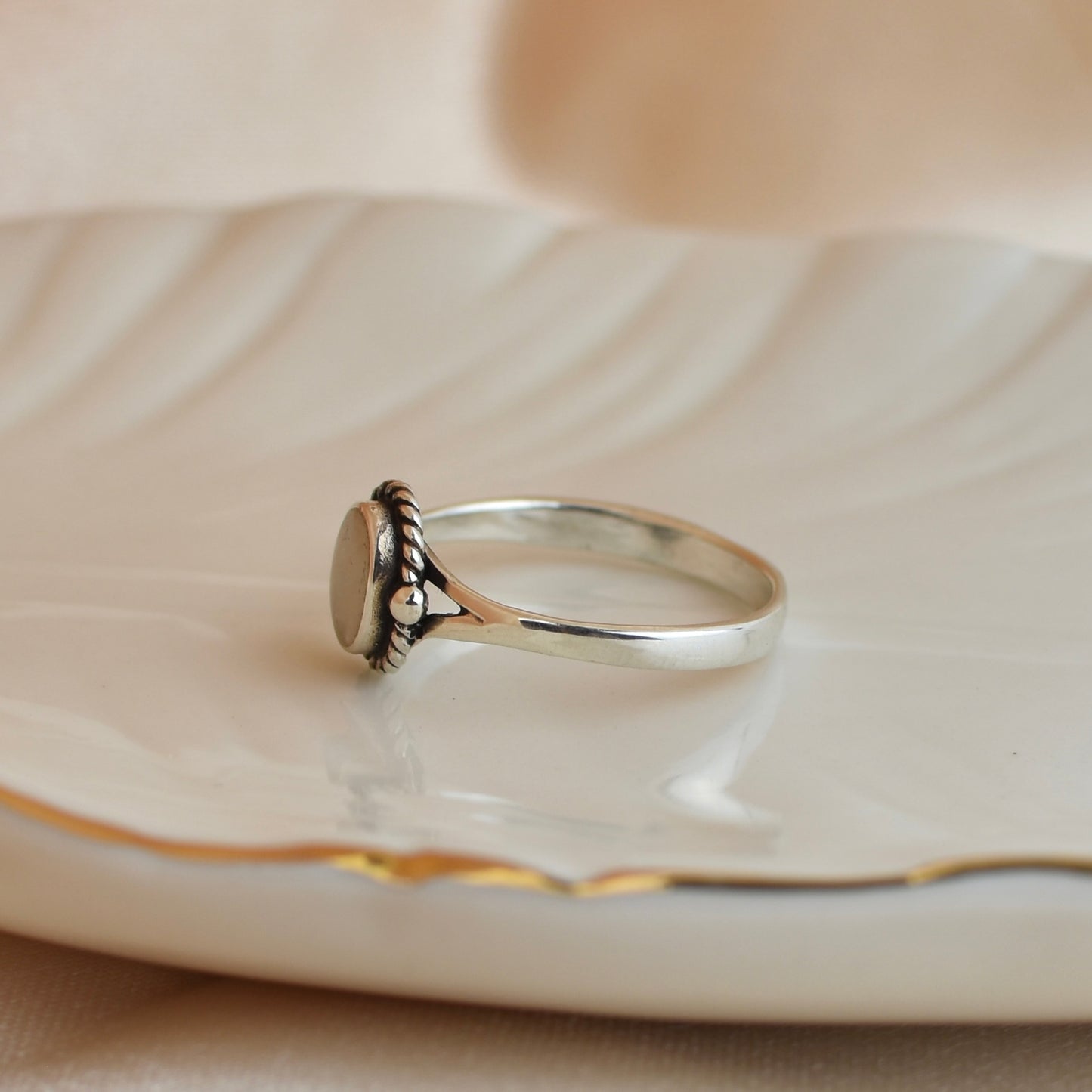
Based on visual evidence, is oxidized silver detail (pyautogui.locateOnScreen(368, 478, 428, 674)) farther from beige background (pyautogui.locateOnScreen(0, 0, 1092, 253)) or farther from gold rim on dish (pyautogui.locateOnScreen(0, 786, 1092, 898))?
beige background (pyautogui.locateOnScreen(0, 0, 1092, 253))

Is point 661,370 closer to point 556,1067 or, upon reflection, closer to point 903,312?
point 903,312

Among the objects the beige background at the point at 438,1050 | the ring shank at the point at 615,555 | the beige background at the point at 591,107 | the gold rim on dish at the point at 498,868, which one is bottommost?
the beige background at the point at 438,1050

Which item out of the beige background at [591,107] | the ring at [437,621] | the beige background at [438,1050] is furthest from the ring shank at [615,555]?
the beige background at [591,107]

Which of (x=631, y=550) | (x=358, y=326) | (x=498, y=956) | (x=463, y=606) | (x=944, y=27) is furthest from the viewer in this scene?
(x=944, y=27)

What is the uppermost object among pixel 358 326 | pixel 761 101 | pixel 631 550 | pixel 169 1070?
pixel 761 101

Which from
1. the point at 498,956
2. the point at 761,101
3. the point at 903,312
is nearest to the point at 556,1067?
the point at 498,956

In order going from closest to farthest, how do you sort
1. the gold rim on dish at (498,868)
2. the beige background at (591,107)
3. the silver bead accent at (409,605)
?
1. the gold rim on dish at (498,868)
2. the silver bead accent at (409,605)
3. the beige background at (591,107)

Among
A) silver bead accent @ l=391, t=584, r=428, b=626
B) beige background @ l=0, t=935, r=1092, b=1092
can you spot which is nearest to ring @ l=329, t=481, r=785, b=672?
silver bead accent @ l=391, t=584, r=428, b=626

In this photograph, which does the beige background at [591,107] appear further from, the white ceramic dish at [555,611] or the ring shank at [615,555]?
the ring shank at [615,555]
